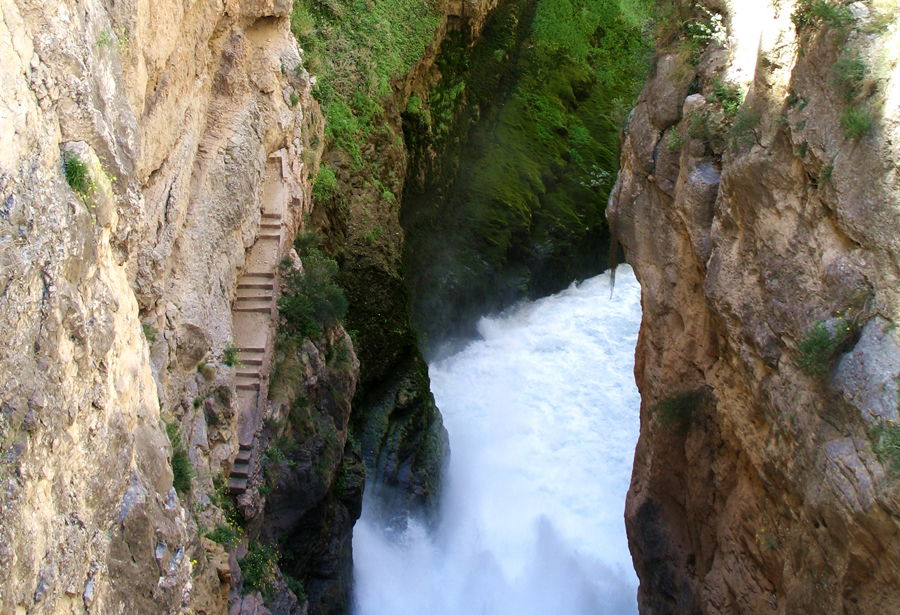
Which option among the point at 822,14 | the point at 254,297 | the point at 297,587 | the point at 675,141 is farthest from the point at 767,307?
the point at 297,587

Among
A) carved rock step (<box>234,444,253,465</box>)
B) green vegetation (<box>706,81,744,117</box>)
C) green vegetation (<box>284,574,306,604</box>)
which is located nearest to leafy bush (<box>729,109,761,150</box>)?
green vegetation (<box>706,81,744,117</box>)

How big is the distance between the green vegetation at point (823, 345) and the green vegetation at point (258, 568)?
6.45 m

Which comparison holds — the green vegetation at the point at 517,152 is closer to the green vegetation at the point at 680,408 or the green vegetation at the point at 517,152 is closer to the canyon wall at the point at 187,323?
the canyon wall at the point at 187,323

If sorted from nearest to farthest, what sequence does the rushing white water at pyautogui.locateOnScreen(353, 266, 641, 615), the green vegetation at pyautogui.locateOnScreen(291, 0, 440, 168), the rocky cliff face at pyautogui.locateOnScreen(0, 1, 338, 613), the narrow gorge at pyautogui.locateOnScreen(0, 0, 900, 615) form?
the rocky cliff face at pyautogui.locateOnScreen(0, 1, 338, 613) → the narrow gorge at pyautogui.locateOnScreen(0, 0, 900, 615) → the rushing white water at pyautogui.locateOnScreen(353, 266, 641, 615) → the green vegetation at pyautogui.locateOnScreen(291, 0, 440, 168)

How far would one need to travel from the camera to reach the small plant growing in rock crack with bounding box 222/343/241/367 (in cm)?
1098

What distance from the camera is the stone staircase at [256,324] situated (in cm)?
1147

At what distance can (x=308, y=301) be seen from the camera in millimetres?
12906

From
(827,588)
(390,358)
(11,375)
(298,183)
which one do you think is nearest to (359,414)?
(390,358)

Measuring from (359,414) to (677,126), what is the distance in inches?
320

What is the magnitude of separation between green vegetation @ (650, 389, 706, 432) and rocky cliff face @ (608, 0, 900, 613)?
3 cm

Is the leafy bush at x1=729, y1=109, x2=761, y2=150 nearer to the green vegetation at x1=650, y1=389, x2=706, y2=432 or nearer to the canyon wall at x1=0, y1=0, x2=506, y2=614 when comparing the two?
the green vegetation at x1=650, y1=389, x2=706, y2=432

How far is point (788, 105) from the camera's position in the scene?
924 centimetres

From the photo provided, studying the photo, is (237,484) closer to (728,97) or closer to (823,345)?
(823,345)

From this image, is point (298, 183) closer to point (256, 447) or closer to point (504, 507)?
point (256, 447)
